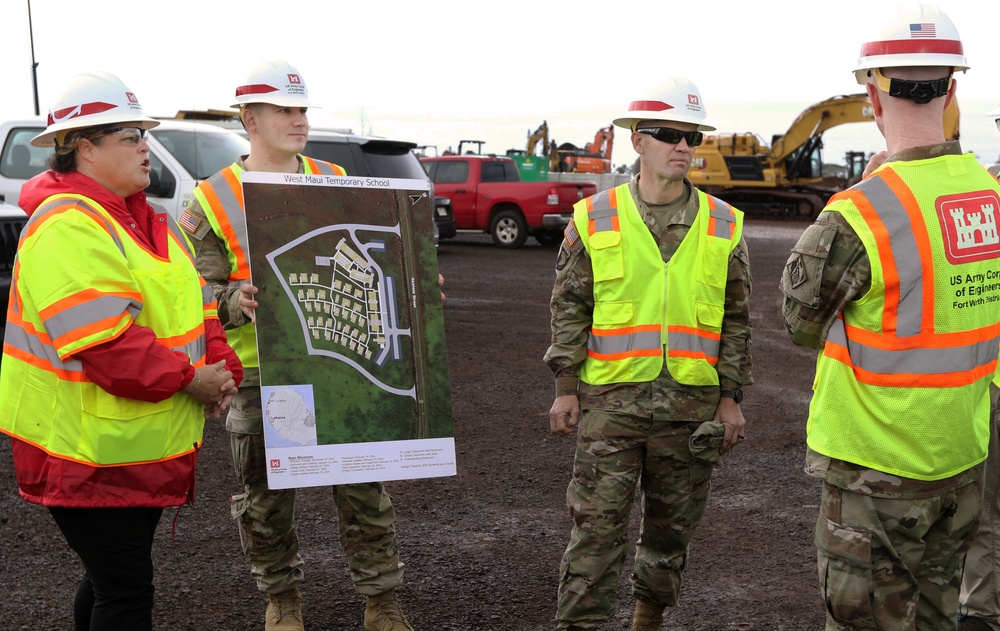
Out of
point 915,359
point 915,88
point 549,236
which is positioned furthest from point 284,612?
point 549,236

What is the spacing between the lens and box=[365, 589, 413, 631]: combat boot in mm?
4145

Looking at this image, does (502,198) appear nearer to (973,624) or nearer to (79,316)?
(973,624)

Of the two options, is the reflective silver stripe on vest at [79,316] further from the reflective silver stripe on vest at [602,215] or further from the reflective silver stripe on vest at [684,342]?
the reflective silver stripe on vest at [684,342]

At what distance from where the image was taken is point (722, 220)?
390 centimetres

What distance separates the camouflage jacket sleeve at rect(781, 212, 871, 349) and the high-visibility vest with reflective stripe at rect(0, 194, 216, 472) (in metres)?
1.93

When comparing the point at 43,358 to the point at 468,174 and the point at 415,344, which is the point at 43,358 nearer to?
the point at 415,344

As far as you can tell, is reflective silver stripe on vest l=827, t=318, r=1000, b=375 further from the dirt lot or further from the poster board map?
the dirt lot

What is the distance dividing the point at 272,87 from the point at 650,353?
5.94ft

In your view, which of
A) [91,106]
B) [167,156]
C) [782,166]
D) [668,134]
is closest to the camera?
[91,106]

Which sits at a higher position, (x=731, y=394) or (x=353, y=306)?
(x=353, y=306)

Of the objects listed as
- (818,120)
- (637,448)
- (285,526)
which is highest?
(818,120)

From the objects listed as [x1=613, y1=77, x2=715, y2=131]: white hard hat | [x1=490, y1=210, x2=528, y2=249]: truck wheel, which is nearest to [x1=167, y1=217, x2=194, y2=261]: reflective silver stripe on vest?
[x1=613, y1=77, x2=715, y2=131]: white hard hat

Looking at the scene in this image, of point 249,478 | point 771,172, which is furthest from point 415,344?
point 771,172

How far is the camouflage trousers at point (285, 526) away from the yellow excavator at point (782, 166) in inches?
1205
